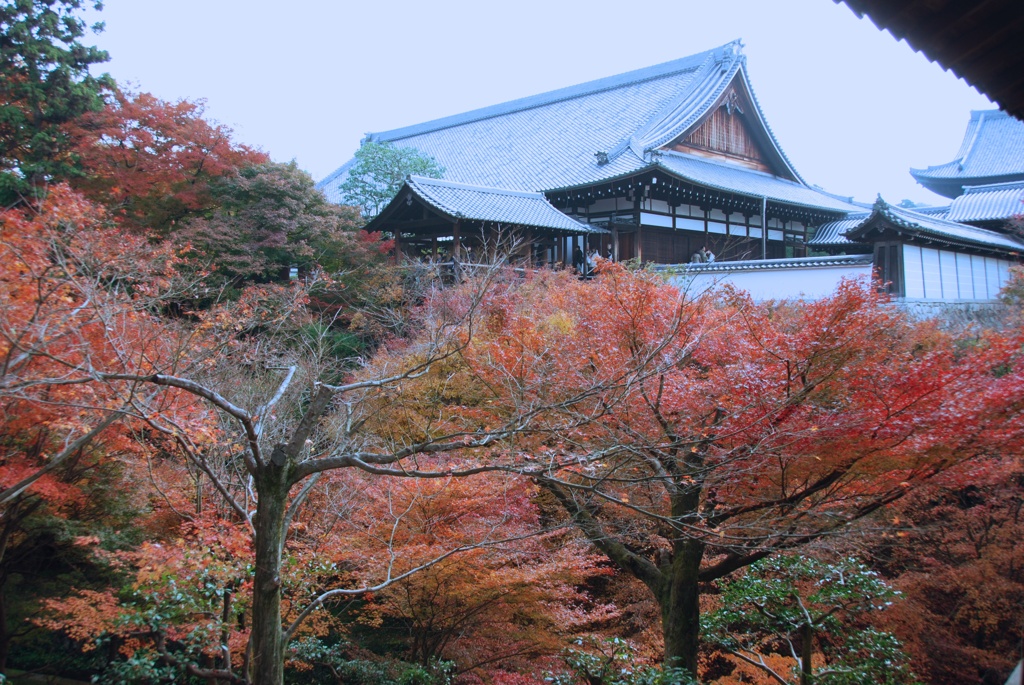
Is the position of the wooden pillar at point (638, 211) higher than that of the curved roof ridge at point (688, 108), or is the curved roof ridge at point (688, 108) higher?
the curved roof ridge at point (688, 108)

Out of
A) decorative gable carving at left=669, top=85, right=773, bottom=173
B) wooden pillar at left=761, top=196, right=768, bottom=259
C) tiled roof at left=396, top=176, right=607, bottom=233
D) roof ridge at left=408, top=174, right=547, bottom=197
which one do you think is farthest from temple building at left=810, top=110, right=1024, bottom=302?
roof ridge at left=408, top=174, right=547, bottom=197

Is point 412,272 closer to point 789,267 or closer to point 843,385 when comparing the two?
point 789,267

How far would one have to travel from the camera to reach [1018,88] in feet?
7.52

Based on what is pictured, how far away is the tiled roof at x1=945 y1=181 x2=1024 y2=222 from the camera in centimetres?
1823

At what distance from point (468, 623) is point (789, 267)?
9954mm

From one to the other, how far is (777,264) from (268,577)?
41.5 feet

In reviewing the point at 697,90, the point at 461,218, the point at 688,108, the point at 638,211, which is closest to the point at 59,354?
the point at 461,218

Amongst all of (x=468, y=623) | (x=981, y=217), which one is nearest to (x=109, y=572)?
(x=468, y=623)

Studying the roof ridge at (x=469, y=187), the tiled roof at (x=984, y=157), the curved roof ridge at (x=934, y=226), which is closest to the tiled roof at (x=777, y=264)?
the curved roof ridge at (x=934, y=226)

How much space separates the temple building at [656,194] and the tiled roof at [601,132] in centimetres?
7

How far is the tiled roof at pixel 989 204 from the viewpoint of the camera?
59.8 ft

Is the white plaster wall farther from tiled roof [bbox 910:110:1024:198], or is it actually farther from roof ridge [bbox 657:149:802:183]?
tiled roof [bbox 910:110:1024:198]

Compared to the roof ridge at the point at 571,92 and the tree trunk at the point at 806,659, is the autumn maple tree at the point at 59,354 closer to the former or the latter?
the tree trunk at the point at 806,659

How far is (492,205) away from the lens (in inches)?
655
